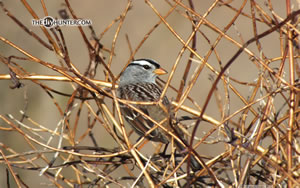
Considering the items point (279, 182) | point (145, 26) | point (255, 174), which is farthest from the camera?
point (145, 26)

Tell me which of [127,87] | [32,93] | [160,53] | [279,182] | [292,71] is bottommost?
[279,182]

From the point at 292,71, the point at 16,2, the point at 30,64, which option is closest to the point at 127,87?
the point at 292,71

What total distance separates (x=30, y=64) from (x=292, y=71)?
551 centimetres

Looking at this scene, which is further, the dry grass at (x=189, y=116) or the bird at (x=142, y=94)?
the bird at (x=142, y=94)

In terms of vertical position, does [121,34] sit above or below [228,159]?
above

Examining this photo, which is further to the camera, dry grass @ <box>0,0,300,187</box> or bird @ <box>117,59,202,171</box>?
bird @ <box>117,59,202,171</box>

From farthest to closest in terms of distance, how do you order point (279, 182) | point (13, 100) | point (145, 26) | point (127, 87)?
point (145, 26) < point (13, 100) < point (127, 87) < point (279, 182)

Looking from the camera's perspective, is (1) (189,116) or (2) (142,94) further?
(2) (142,94)

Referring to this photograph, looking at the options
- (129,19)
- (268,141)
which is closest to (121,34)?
(129,19)

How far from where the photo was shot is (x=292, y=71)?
1.77 meters

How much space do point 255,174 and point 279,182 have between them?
21 centimetres

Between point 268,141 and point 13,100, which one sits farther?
point 268,141

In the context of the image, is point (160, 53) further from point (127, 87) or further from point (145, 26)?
point (127, 87)

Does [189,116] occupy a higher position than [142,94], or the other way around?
[142,94]
